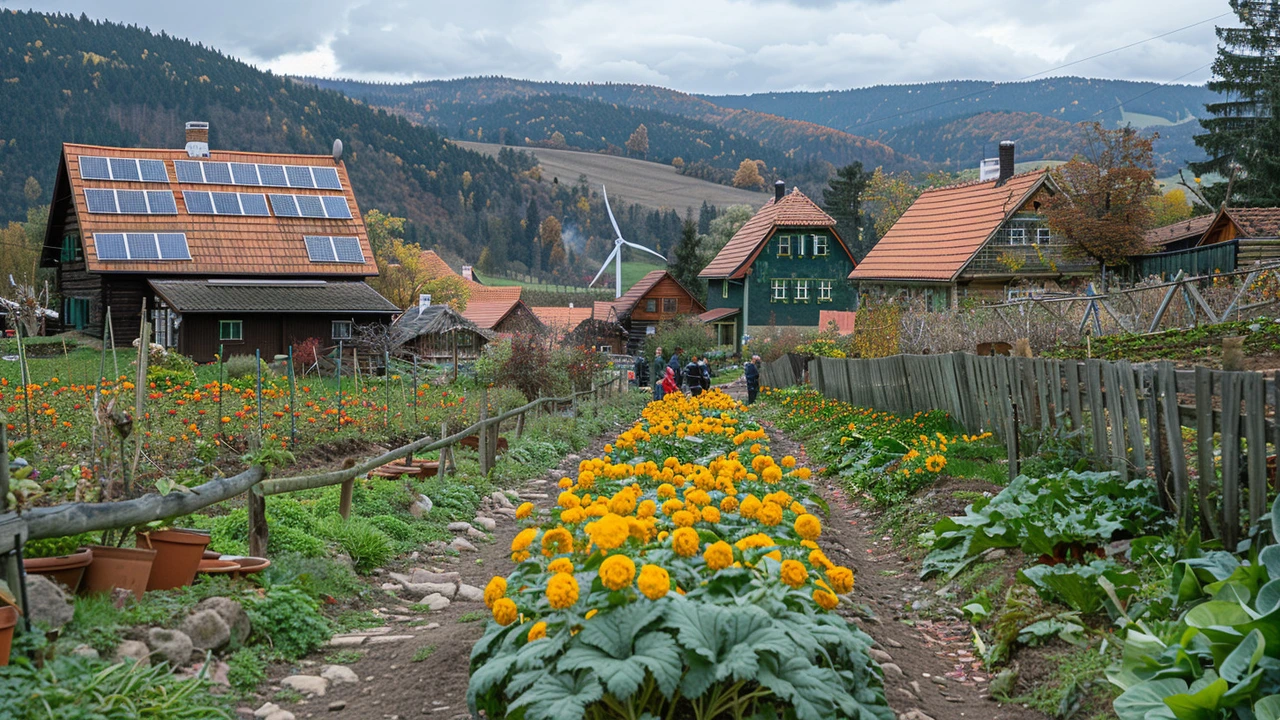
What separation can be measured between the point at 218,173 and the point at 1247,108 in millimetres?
39710

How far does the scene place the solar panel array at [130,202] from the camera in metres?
36.2

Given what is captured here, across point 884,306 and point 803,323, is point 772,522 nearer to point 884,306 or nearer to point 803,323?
point 884,306

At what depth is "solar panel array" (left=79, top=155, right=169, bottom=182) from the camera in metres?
37.3

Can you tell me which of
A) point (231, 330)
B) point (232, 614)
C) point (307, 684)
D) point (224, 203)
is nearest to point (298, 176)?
point (224, 203)

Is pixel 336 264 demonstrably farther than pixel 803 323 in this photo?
No

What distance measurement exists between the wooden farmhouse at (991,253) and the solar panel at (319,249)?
20887mm

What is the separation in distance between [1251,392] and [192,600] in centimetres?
579

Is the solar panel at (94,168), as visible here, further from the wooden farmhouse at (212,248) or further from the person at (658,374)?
the person at (658,374)

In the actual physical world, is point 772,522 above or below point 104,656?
above

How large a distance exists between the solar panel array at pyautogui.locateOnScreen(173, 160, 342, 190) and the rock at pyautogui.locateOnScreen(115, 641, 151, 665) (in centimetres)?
3740

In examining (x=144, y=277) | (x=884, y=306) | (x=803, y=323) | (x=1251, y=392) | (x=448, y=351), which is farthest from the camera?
(x=803, y=323)

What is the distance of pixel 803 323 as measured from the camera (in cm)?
5562

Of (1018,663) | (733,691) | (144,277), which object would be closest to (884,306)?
(1018,663)

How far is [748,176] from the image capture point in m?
166
